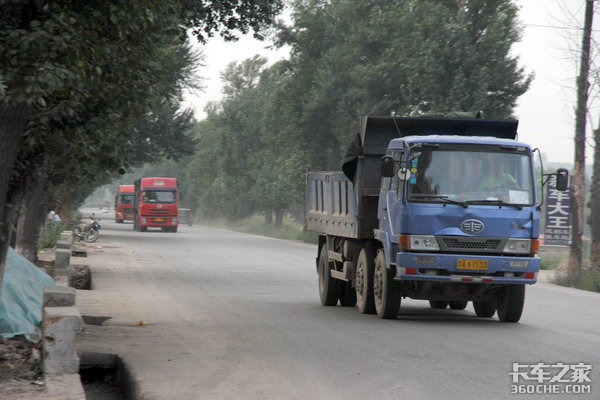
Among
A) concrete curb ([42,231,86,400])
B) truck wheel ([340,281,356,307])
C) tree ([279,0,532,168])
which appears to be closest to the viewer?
concrete curb ([42,231,86,400])

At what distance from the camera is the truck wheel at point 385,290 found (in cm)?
1345

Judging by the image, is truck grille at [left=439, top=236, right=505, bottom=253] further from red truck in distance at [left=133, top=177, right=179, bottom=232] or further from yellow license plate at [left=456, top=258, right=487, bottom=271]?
red truck in distance at [left=133, top=177, right=179, bottom=232]

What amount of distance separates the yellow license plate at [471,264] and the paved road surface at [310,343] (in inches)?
31.9

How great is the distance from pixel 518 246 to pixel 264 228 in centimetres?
6660

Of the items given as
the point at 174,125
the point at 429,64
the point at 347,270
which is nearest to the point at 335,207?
the point at 347,270

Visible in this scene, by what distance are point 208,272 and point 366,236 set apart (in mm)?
11446

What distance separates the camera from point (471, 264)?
1291 centimetres

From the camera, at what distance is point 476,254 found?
42.8 feet

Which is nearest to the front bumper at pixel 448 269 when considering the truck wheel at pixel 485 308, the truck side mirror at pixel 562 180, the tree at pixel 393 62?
the truck side mirror at pixel 562 180

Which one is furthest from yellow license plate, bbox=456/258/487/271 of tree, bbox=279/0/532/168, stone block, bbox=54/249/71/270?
tree, bbox=279/0/532/168

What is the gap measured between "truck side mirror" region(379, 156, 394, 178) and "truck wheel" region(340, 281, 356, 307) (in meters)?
3.86

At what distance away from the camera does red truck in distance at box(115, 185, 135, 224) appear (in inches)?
3206

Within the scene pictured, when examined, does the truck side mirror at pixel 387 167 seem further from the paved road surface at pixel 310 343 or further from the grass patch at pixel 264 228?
the grass patch at pixel 264 228

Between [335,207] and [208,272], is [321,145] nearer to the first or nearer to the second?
[208,272]
